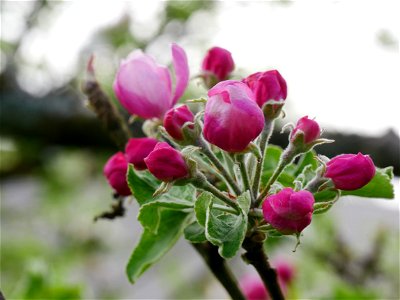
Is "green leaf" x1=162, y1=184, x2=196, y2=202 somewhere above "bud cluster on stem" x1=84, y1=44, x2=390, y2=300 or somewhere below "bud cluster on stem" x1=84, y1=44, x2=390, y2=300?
below

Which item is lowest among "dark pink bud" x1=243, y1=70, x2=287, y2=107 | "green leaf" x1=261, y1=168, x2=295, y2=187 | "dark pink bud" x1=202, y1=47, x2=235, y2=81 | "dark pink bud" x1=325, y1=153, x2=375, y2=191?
"green leaf" x1=261, y1=168, x2=295, y2=187

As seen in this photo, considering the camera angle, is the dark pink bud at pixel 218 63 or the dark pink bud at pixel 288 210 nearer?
the dark pink bud at pixel 288 210

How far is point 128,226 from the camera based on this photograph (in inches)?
231

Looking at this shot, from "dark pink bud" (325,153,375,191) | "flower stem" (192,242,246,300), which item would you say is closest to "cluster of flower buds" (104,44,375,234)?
"dark pink bud" (325,153,375,191)

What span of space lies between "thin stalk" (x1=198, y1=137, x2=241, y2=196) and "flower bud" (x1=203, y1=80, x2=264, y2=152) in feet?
0.18

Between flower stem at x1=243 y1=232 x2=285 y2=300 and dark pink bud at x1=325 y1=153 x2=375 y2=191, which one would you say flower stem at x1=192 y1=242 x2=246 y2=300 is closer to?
flower stem at x1=243 y1=232 x2=285 y2=300

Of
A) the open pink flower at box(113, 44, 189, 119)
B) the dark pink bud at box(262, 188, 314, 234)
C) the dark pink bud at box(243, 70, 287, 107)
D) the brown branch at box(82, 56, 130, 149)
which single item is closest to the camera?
the dark pink bud at box(262, 188, 314, 234)

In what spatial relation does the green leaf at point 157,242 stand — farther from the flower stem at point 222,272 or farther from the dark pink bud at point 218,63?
the dark pink bud at point 218,63

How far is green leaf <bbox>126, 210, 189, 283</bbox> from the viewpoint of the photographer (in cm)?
77

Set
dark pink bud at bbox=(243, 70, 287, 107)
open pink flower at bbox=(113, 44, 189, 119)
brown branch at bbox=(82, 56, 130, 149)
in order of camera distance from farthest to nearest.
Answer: brown branch at bbox=(82, 56, 130, 149) < open pink flower at bbox=(113, 44, 189, 119) < dark pink bud at bbox=(243, 70, 287, 107)

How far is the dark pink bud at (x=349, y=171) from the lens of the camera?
67 cm

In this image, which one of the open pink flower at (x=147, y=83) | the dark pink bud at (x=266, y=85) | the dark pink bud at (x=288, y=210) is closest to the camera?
the dark pink bud at (x=288, y=210)

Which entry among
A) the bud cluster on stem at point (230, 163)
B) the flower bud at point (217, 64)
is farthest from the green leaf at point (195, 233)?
the flower bud at point (217, 64)

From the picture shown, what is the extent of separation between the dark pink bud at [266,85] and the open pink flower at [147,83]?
125 mm
